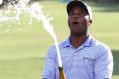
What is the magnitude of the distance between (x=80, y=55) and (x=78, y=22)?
0.26 m

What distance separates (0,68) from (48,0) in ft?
147

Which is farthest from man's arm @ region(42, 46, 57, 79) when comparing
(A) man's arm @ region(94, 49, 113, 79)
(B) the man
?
(A) man's arm @ region(94, 49, 113, 79)

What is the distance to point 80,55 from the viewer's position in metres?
4.33

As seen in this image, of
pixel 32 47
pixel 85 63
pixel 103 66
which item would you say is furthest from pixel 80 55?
pixel 32 47

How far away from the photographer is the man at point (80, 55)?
4285mm

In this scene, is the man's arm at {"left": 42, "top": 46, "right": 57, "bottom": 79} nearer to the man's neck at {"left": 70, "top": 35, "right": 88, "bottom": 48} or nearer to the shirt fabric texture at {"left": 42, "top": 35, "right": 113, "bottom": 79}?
the shirt fabric texture at {"left": 42, "top": 35, "right": 113, "bottom": 79}

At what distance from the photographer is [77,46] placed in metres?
4.38

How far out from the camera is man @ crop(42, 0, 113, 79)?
14.1 feet

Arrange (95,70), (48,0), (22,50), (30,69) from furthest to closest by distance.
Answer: (48,0), (22,50), (30,69), (95,70)

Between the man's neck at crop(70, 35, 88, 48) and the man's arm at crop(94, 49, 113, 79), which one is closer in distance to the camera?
the man's arm at crop(94, 49, 113, 79)

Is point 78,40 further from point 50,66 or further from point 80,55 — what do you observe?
point 50,66

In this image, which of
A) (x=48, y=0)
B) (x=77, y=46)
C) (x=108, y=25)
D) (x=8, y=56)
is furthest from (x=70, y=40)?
(x=48, y=0)

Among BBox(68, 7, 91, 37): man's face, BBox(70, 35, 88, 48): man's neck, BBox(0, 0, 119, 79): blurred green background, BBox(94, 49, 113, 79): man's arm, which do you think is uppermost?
BBox(68, 7, 91, 37): man's face

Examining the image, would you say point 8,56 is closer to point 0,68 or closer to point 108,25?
point 0,68
